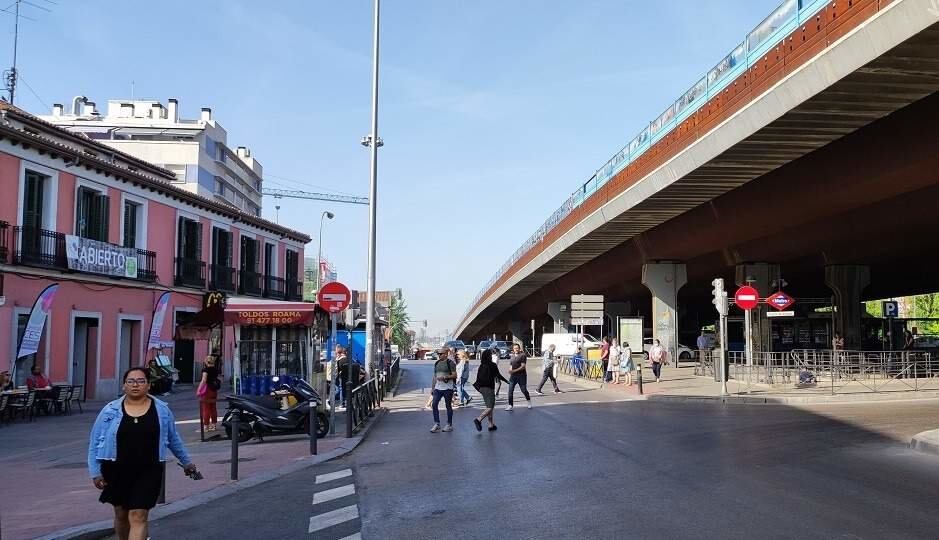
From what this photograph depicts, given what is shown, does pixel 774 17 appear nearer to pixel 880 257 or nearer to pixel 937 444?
pixel 937 444

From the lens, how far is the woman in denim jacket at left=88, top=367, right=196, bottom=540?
576cm

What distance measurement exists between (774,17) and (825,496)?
1276 centimetres

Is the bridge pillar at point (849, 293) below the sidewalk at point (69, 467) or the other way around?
the other way around

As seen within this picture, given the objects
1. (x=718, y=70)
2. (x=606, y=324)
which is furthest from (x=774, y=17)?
(x=606, y=324)

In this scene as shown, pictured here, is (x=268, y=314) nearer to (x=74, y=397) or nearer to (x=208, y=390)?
(x=208, y=390)

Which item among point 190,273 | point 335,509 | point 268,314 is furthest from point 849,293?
point 335,509

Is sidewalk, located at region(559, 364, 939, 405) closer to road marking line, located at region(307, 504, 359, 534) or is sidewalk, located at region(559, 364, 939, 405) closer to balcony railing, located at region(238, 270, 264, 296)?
road marking line, located at region(307, 504, 359, 534)

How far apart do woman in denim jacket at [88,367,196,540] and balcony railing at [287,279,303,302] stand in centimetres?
3511

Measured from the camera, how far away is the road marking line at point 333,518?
7793 mm

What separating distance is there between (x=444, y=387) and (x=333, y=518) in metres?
8.29

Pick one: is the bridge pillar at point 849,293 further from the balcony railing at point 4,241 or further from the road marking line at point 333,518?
the road marking line at point 333,518

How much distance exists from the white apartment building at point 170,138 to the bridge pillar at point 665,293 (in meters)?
44.9

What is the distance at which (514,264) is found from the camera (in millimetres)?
53875

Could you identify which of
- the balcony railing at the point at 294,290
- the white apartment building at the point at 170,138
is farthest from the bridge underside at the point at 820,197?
the white apartment building at the point at 170,138
